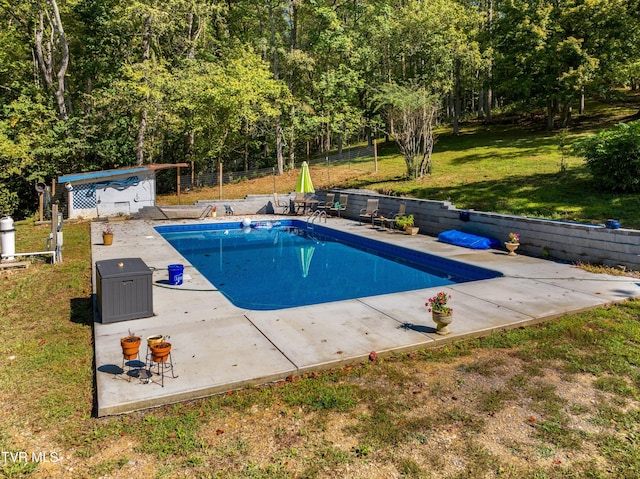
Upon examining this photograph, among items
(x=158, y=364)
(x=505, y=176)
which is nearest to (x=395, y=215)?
(x=505, y=176)

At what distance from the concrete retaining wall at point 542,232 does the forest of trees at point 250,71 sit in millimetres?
6634

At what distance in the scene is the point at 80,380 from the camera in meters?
4.88

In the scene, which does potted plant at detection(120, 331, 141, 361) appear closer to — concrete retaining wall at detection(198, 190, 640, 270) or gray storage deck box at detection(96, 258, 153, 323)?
gray storage deck box at detection(96, 258, 153, 323)

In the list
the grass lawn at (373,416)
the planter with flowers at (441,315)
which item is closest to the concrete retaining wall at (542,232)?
the grass lawn at (373,416)

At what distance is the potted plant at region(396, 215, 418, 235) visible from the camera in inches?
584

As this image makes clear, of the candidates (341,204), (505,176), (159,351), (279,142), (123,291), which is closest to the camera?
(159,351)

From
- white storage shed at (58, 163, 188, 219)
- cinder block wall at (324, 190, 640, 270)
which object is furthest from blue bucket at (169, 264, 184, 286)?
white storage shed at (58, 163, 188, 219)

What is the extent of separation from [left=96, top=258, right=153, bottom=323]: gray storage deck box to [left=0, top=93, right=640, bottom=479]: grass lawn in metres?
0.48

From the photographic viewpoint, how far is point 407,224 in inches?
595

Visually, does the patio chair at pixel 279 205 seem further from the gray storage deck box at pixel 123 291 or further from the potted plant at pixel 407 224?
the gray storage deck box at pixel 123 291

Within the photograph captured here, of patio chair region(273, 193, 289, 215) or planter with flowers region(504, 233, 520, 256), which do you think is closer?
planter with flowers region(504, 233, 520, 256)

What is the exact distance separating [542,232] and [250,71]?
2046 cm

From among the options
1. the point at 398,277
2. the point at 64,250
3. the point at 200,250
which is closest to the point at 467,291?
the point at 398,277

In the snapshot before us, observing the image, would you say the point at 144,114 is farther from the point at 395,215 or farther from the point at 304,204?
the point at 395,215
